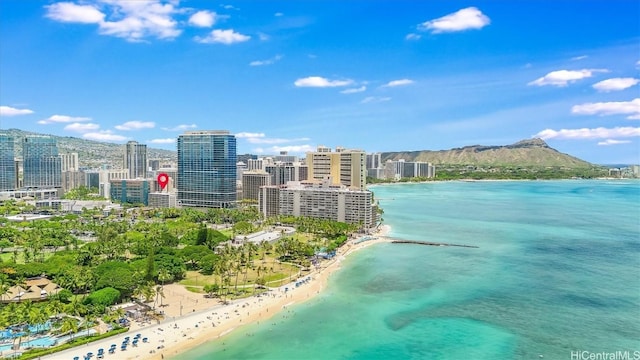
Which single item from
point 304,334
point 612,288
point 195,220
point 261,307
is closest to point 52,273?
point 261,307

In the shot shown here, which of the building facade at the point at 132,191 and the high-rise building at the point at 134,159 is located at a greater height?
the high-rise building at the point at 134,159

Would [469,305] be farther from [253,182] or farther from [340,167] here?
[253,182]

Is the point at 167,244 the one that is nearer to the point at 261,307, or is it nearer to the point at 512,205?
the point at 261,307

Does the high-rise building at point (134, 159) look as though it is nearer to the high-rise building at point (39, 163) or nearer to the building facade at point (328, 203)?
the high-rise building at point (39, 163)

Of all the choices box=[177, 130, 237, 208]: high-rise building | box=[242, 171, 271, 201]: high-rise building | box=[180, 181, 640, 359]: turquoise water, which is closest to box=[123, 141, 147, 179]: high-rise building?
box=[242, 171, 271, 201]: high-rise building

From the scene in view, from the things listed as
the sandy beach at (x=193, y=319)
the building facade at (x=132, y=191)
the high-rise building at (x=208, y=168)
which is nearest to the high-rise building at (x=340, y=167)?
the high-rise building at (x=208, y=168)
